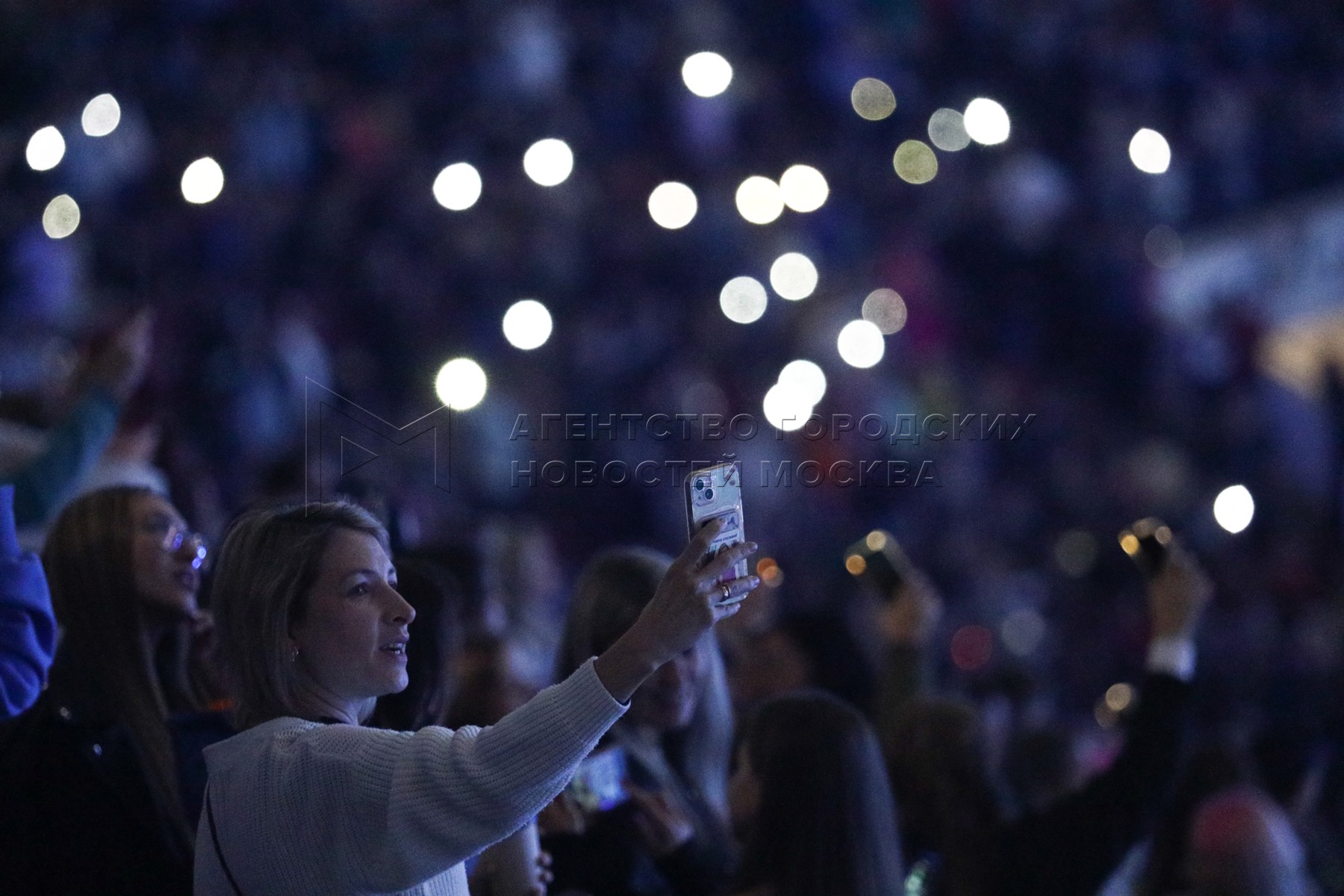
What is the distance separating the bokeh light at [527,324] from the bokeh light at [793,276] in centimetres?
115

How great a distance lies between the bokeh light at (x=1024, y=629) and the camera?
20.5 feet

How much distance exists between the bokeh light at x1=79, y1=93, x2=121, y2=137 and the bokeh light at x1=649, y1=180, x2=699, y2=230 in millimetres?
2245

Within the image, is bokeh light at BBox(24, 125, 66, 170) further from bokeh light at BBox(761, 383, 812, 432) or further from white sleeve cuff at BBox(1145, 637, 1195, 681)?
white sleeve cuff at BBox(1145, 637, 1195, 681)

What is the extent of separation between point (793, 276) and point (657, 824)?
444 centimetres

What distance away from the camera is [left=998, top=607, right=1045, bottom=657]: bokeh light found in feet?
20.5

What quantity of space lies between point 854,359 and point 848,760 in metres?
4.28

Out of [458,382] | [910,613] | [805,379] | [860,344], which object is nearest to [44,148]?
[458,382]

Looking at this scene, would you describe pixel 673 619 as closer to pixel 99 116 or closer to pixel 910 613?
pixel 910 613

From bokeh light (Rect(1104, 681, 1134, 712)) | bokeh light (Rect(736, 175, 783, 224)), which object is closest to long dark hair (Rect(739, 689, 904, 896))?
bokeh light (Rect(1104, 681, 1134, 712))

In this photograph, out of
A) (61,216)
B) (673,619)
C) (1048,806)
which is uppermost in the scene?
(61,216)

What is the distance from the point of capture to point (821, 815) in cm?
215

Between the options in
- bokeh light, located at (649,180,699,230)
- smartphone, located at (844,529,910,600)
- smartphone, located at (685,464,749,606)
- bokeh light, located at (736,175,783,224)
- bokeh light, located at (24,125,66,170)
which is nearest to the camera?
smartphone, located at (685,464,749,606)

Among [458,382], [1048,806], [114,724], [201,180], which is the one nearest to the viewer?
[114,724]

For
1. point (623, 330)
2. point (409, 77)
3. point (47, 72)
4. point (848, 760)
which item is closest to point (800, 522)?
point (623, 330)
